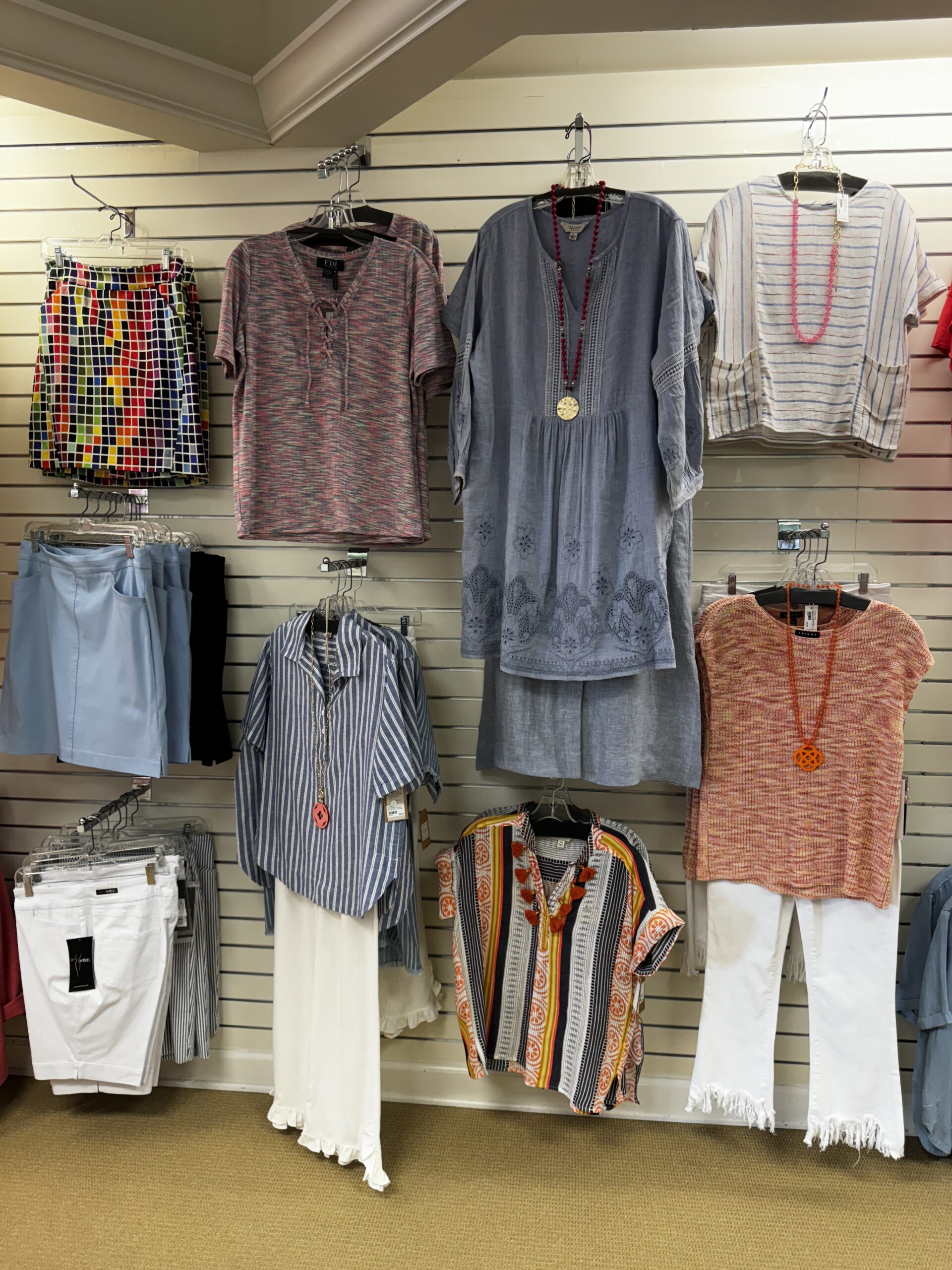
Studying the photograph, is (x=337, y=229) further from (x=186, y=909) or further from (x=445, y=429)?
(x=186, y=909)

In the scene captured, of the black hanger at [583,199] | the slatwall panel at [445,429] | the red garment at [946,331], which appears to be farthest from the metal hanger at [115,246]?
the red garment at [946,331]

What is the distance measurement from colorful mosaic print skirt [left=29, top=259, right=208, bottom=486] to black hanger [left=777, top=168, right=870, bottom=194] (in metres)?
1.67

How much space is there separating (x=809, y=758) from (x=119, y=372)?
7.19ft

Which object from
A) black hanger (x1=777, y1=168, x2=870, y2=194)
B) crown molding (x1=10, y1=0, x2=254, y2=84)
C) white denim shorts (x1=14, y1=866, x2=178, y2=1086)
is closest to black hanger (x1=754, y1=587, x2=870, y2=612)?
black hanger (x1=777, y1=168, x2=870, y2=194)

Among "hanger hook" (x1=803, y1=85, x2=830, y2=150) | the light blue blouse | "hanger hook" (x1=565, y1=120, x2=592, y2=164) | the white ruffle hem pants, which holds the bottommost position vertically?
the white ruffle hem pants

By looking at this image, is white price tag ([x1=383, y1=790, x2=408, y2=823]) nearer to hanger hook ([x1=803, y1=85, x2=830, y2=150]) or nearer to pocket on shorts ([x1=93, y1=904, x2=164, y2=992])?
pocket on shorts ([x1=93, y1=904, x2=164, y2=992])

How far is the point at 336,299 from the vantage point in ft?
7.27

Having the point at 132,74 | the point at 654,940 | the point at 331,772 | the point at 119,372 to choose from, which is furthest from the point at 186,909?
the point at 132,74

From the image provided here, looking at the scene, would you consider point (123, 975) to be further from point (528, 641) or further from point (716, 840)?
point (716, 840)

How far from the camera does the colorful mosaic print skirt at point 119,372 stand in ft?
7.81

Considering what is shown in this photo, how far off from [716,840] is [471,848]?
2.19 feet

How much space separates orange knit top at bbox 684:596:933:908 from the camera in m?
2.15

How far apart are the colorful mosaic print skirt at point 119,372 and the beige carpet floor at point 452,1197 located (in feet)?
6.53

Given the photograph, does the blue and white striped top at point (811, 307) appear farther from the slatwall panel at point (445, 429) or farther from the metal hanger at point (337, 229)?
the metal hanger at point (337, 229)
